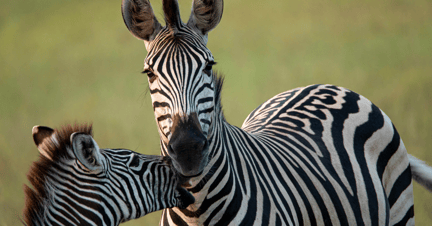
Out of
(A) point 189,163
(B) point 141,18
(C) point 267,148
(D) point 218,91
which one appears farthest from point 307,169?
(B) point 141,18

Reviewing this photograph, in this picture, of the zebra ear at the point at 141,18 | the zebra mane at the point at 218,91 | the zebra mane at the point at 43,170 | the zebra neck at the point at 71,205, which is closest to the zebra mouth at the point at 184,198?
the zebra neck at the point at 71,205

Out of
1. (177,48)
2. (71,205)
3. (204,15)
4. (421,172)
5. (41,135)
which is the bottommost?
(421,172)

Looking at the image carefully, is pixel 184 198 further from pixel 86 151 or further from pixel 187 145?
pixel 86 151

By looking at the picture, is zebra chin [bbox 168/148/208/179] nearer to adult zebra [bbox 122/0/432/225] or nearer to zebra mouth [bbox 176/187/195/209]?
adult zebra [bbox 122/0/432/225]

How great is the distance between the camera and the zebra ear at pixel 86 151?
1974 millimetres

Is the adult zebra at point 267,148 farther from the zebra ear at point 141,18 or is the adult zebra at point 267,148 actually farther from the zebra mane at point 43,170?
the zebra mane at point 43,170

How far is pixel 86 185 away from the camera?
207 centimetres

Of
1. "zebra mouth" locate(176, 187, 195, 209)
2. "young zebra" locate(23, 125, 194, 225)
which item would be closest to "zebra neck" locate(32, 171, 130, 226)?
"young zebra" locate(23, 125, 194, 225)

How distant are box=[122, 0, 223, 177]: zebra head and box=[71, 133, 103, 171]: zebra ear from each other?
0.41 metres

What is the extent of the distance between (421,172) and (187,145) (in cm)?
323

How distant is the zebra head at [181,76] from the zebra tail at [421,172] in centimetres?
294

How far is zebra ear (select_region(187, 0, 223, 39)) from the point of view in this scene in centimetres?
259

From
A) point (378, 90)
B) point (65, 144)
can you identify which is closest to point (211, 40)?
point (378, 90)

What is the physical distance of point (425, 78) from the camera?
9867 millimetres
